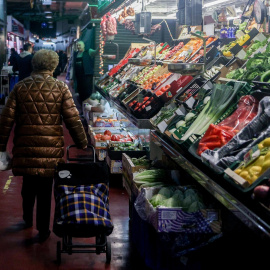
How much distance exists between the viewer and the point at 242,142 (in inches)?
127

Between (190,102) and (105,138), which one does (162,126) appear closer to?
(190,102)

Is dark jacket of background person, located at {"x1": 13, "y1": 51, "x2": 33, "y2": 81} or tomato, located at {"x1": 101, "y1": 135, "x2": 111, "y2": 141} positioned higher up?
dark jacket of background person, located at {"x1": 13, "y1": 51, "x2": 33, "y2": 81}

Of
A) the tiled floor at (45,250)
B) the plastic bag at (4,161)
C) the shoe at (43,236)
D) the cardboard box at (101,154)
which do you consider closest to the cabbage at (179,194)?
the tiled floor at (45,250)

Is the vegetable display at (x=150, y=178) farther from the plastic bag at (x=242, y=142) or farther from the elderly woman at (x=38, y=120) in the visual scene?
the plastic bag at (x=242, y=142)

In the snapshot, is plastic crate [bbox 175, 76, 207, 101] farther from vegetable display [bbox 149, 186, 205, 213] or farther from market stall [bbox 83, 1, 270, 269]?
vegetable display [bbox 149, 186, 205, 213]

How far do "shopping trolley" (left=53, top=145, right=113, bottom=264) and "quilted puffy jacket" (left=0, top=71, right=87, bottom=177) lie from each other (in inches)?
20.0

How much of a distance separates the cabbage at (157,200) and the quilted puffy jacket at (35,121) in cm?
125

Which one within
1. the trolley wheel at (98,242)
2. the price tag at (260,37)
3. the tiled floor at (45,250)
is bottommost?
the tiled floor at (45,250)

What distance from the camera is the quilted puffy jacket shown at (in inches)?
181

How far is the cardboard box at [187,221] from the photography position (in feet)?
10.8

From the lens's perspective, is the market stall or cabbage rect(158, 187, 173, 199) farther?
cabbage rect(158, 187, 173, 199)

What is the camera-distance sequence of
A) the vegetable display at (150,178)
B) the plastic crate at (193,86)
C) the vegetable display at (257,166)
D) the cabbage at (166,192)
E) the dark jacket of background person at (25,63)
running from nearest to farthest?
the vegetable display at (257,166)
the cabbage at (166,192)
the vegetable display at (150,178)
the plastic crate at (193,86)
the dark jacket of background person at (25,63)

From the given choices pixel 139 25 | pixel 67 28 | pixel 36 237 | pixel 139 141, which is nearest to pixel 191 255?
pixel 36 237

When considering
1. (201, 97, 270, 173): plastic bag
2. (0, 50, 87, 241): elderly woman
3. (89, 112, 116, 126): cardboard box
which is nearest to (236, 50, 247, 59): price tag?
(0, 50, 87, 241): elderly woman
